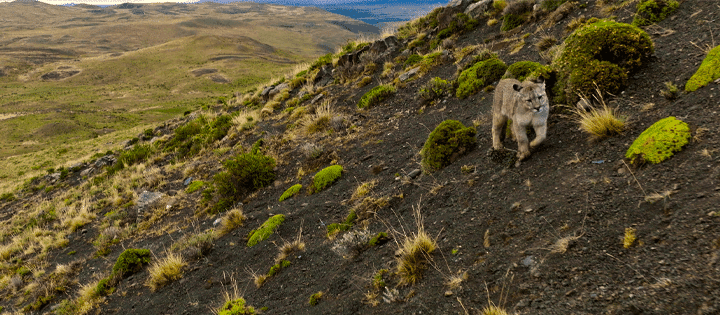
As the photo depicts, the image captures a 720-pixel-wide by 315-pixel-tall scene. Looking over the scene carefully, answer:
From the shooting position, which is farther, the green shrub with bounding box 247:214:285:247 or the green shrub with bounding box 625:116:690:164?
the green shrub with bounding box 247:214:285:247

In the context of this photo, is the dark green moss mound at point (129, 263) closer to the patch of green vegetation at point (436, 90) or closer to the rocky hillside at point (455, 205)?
the rocky hillside at point (455, 205)

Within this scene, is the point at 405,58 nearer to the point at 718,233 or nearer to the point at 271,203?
the point at 271,203

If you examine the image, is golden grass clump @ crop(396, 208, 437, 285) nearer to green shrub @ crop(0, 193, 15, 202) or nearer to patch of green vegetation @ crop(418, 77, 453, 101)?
patch of green vegetation @ crop(418, 77, 453, 101)

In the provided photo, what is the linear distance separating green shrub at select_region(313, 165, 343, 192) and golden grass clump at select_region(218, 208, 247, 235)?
2.01m

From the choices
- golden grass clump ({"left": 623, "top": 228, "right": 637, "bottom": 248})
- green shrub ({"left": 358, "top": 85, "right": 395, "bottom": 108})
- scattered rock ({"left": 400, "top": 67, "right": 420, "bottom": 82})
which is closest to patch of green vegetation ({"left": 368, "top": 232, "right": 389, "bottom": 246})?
golden grass clump ({"left": 623, "top": 228, "right": 637, "bottom": 248})

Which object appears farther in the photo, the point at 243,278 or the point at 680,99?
the point at 243,278

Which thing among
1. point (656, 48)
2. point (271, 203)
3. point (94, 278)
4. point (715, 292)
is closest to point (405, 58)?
point (271, 203)

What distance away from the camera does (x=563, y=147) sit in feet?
16.3

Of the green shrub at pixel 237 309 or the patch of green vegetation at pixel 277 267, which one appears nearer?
the green shrub at pixel 237 309

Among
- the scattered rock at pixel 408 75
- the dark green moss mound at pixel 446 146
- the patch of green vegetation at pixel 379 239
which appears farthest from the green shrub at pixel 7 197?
the dark green moss mound at pixel 446 146

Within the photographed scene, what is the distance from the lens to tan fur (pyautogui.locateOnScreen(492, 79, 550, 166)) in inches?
174

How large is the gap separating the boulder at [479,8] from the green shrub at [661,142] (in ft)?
43.6

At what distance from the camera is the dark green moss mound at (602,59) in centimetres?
539

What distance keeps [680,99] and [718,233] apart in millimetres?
2737
